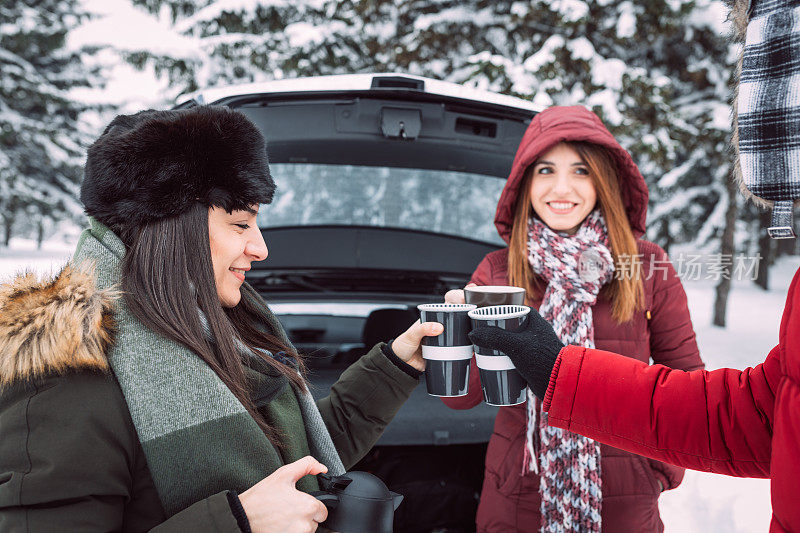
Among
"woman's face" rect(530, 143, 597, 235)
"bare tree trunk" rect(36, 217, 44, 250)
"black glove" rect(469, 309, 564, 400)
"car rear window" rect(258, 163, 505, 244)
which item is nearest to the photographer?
"black glove" rect(469, 309, 564, 400)

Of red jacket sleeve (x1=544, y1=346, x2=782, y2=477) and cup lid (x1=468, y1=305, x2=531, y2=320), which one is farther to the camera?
cup lid (x1=468, y1=305, x2=531, y2=320)

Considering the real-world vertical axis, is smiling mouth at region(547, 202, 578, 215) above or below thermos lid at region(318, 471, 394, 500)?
above

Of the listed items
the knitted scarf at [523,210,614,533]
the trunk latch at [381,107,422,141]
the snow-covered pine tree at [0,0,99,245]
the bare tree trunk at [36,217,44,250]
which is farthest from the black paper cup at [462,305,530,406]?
the bare tree trunk at [36,217,44,250]

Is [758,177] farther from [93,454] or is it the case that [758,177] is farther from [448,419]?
[448,419]

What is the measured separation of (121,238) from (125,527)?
0.52 metres

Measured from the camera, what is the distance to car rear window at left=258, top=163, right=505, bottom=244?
9.33 feet

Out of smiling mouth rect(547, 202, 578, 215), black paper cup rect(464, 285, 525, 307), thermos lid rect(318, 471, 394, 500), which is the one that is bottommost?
thermos lid rect(318, 471, 394, 500)

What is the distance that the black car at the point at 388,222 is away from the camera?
5.83 feet

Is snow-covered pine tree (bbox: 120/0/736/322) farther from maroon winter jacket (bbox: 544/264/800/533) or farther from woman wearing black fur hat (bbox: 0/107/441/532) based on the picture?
woman wearing black fur hat (bbox: 0/107/441/532)

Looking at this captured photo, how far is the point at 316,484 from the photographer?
3.93ft

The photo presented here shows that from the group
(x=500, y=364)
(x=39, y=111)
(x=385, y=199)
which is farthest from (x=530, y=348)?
(x=39, y=111)

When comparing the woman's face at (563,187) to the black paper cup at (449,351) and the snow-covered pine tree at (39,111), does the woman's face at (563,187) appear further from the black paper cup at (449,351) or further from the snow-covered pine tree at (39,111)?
the snow-covered pine tree at (39,111)

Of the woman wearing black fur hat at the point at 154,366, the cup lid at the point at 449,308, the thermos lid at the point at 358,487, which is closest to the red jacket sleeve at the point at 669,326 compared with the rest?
the cup lid at the point at 449,308

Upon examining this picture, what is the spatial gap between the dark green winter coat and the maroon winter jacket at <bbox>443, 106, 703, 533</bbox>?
35.6 inches
